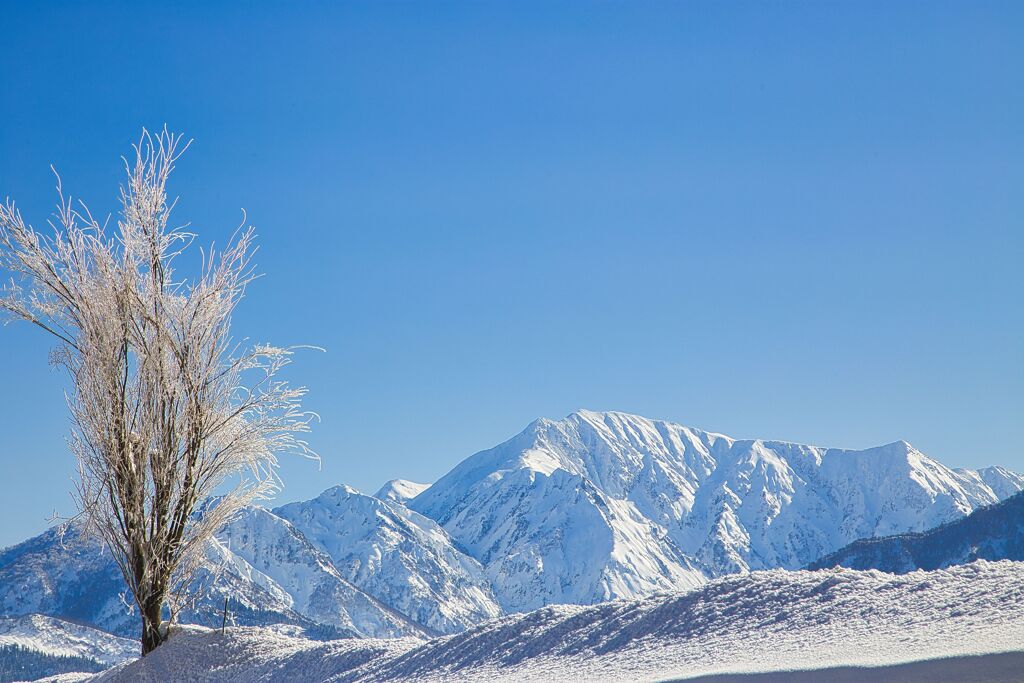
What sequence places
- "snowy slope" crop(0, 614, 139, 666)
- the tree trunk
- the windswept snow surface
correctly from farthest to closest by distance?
"snowy slope" crop(0, 614, 139, 666)
the tree trunk
the windswept snow surface

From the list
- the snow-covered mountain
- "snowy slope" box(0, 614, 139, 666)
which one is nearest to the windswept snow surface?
the snow-covered mountain

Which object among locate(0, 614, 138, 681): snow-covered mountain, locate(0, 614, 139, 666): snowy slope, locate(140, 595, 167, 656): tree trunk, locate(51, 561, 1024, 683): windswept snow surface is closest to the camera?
locate(51, 561, 1024, 683): windswept snow surface

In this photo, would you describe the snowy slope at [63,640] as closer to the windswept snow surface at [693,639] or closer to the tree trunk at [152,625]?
the tree trunk at [152,625]

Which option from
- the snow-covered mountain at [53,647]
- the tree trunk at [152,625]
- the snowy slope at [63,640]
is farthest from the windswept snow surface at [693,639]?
the snowy slope at [63,640]

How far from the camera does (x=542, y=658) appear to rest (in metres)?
13.6

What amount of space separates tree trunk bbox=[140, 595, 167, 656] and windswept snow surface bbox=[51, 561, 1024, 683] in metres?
0.28

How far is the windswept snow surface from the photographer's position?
1045cm

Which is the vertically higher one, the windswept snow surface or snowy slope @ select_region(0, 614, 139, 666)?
snowy slope @ select_region(0, 614, 139, 666)

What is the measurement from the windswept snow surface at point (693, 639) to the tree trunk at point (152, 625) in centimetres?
28

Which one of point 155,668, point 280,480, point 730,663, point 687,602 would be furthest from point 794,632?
point 155,668

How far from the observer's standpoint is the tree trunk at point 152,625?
16.3 m

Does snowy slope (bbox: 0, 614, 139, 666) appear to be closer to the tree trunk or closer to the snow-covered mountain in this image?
the snow-covered mountain

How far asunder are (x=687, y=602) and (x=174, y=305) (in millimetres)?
9106

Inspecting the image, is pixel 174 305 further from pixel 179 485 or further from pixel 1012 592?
pixel 1012 592
